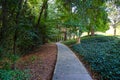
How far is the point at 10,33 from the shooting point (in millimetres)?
8914

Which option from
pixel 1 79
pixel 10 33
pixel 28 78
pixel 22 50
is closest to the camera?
pixel 1 79

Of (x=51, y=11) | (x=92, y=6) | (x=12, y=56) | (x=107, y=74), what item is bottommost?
(x=107, y=74)

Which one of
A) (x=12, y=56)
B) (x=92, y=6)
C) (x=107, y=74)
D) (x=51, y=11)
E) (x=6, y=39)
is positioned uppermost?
(x=51, y=11)

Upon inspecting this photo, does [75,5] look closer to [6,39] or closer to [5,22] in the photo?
[5,22]

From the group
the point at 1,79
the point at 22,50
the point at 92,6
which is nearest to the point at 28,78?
the point at 1,79

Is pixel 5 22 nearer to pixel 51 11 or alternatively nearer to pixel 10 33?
pixel 10 33

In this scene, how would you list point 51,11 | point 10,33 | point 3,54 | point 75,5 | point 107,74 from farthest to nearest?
point 51,11, point 10,33, point 3,54, point 107,74, point 75,5

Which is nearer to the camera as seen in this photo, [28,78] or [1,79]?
[1,79]

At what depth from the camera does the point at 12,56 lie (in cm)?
794

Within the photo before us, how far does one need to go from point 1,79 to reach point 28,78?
4.27 ft

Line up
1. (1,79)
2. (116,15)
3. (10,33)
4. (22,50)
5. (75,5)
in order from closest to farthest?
(1,79) < (75,5) < (10,33) < (22,50) < (116,15)

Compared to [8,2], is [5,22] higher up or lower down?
lower down

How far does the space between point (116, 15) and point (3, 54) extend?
26570mm

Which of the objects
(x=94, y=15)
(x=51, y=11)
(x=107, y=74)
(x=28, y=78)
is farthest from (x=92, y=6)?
(x=51, y=11)
